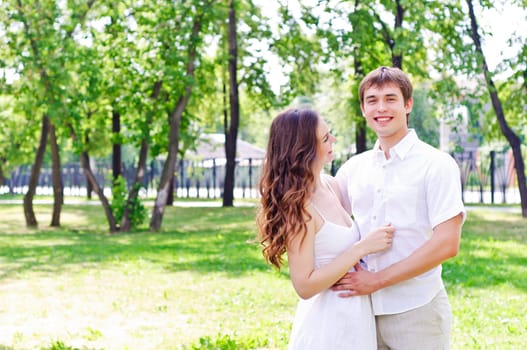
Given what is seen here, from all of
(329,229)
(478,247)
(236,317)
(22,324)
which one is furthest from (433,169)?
(478,247)

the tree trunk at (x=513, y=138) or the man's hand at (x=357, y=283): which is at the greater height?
the tree trunk at (x=513, y=138)

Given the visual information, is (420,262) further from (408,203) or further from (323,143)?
(323,143)

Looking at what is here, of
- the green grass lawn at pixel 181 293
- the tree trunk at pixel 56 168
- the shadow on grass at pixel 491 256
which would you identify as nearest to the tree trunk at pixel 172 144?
the green grass lawn at pixel 181 293

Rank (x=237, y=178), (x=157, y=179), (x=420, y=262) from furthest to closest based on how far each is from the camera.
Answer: (x=237, y=178), (x=157, y=179), (x=420, y=262)

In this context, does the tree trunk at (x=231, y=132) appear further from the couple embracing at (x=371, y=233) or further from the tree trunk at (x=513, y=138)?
the couple embracing at (x=371, y=233)

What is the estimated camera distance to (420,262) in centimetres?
342

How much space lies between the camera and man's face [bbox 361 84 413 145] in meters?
3.57

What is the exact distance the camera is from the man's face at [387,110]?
357 cm

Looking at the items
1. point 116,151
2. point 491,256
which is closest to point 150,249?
point 491,256

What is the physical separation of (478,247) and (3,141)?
2610cm

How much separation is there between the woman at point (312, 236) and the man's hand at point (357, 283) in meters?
0.04

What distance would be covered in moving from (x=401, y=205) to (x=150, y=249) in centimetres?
1322

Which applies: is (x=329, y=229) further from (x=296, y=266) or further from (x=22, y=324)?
(x=22, y=324)

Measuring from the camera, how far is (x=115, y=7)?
2047cm
